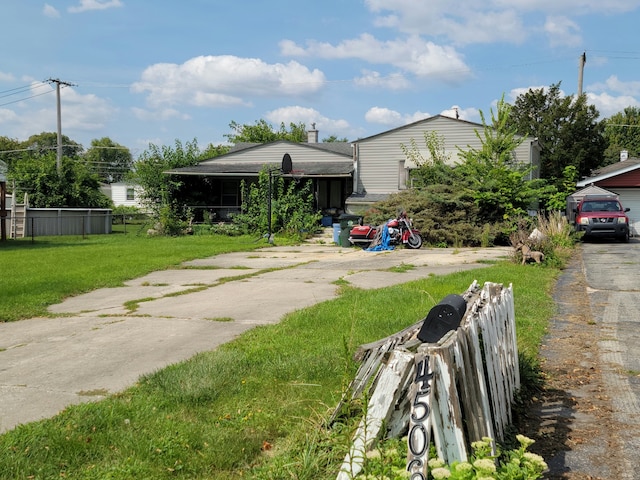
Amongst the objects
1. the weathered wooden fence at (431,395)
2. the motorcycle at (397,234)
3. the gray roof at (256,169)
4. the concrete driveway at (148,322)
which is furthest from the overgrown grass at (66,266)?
the weathered wooden fence at (431,395)

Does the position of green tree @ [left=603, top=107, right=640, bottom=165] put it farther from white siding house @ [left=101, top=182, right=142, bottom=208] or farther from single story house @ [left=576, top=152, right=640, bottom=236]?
white siding house @ [left=101, top=182, right=142, bottom=208]

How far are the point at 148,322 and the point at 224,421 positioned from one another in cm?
410

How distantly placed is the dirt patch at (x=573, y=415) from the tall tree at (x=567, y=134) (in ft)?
113

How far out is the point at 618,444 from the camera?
12.7 feet

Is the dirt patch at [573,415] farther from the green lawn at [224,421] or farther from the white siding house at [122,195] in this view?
the white siding house at [122,195]

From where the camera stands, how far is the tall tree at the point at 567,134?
39000 millimetres

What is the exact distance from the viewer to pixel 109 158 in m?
115

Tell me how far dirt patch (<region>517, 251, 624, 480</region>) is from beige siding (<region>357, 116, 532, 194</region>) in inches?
852

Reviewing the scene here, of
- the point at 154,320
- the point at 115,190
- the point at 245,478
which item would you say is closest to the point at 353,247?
the point at 154,320

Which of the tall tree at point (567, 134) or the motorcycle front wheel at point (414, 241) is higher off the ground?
the tall tree at point (567, 134)

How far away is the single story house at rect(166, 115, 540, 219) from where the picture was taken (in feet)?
91.8

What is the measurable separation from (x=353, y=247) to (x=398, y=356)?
1872cm

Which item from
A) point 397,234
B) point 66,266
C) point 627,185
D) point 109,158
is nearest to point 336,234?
point 397,234

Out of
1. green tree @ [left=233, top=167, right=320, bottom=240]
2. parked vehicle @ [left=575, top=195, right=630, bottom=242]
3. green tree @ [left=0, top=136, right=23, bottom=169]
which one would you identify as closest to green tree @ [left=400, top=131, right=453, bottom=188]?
green tree @ [left=233, top=167, right=320, bottom=240]
